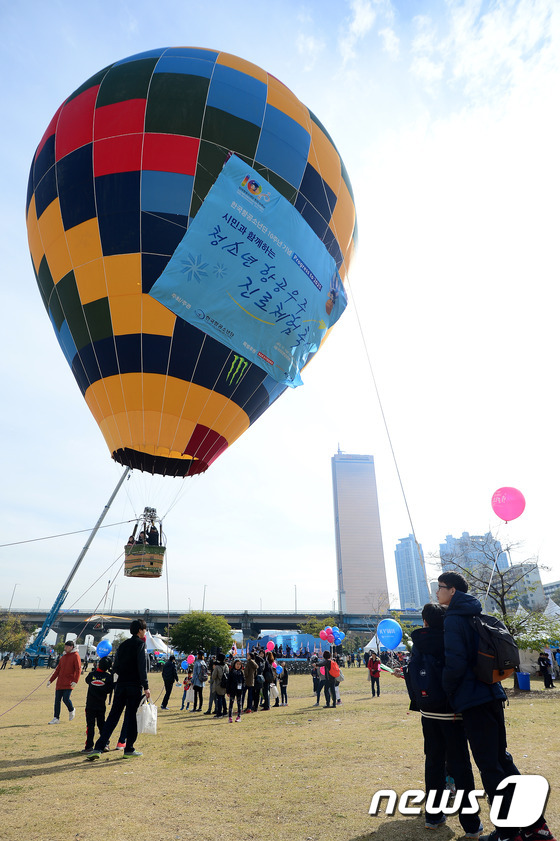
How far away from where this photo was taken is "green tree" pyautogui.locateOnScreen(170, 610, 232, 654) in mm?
54938

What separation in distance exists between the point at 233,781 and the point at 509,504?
8289 millimetres

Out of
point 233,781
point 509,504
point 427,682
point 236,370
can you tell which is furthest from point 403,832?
point 236,370

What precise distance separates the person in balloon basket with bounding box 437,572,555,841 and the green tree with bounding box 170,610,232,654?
183 feet

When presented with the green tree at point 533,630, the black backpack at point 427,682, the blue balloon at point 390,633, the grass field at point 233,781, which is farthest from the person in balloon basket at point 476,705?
the blue balloon at point 390,633

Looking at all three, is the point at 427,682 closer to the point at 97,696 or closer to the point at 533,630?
the point at 97,696

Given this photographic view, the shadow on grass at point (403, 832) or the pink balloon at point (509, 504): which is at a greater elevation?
the pink balloon at point (509, 504)

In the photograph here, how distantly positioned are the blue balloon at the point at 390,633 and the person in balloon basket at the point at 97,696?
54.8 feet

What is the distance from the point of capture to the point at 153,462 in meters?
14.0

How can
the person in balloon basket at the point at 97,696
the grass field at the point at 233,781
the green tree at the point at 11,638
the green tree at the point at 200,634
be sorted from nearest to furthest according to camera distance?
the grass field at the point at 233,781 < the person in balloon basket at the point at 97,696 < the green tree at the point at 200,634 < the green tree at the point at 11,638

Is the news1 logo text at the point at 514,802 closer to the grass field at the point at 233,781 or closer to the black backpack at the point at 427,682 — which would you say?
the grass field at the point at 233,781

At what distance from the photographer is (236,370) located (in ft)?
41.6

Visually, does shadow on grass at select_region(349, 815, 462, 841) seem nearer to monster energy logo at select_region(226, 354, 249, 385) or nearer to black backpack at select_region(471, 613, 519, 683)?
black backpack at select_region(471, 613, 519, 683)

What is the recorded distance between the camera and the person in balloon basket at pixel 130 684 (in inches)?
275

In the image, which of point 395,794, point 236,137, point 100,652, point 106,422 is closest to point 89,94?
point 236,137
